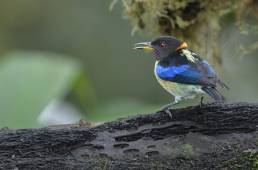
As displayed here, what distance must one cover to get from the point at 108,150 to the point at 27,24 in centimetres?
617

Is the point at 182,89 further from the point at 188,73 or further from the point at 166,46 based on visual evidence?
the point at 166,46

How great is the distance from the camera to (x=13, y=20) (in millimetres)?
8891

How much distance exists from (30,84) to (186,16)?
108 cm

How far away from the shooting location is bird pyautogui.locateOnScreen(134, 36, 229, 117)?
3.39 m

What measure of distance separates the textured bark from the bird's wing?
212 mm

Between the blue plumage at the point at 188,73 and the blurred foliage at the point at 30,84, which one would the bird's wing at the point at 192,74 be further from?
the blurred foliage at the point at 30,84

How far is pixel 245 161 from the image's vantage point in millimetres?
2969

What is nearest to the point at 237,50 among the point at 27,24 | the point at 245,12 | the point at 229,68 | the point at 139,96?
the point at 245,12

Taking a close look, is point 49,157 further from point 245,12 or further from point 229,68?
point 229,68

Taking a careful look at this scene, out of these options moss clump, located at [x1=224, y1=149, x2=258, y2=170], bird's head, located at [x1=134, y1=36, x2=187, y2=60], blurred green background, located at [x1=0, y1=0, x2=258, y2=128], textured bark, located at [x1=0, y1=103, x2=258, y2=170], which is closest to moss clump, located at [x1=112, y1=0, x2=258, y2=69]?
bird's head, located at [x1=134, y1=36, x2=187, y2=60]

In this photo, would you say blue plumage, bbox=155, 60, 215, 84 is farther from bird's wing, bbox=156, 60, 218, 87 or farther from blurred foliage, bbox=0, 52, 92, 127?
blurred foliage, bbox=0, 52, 92, 127

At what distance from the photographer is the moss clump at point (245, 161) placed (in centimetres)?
295

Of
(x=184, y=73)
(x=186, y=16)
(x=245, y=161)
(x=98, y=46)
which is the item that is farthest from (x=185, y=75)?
(x=98, y=46)

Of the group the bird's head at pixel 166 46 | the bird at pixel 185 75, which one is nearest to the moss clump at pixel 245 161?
the bird at pixel 185 75
